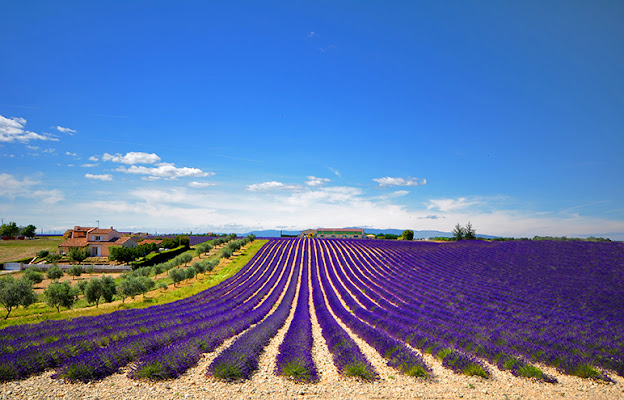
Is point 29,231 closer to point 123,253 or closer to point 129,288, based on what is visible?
point 123,253

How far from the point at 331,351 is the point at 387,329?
3729 mm

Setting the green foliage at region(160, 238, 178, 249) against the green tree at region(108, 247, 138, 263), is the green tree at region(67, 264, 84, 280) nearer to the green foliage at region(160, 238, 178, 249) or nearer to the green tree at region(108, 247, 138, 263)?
the green tree at region(108, 247, 138, 263)

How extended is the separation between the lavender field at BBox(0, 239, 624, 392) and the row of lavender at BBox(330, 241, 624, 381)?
→ 5 centimetres

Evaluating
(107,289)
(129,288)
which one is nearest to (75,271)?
(107,289)

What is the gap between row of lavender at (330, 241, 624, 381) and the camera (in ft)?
27.1

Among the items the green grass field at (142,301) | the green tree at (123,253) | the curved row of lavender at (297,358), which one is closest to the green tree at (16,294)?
the green grass field at (142,301)

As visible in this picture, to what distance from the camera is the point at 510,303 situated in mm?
16281

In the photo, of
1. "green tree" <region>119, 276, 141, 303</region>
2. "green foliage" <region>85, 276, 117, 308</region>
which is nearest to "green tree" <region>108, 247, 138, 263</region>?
"green foliage" <region>85, 276, 117, 308</region>

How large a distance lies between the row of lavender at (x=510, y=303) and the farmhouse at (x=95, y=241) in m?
52.0

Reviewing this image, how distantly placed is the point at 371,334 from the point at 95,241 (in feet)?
254

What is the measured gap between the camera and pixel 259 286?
24062 millimetres

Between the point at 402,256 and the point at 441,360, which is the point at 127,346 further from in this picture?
the point at 402,256

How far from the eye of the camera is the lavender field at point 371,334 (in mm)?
6484

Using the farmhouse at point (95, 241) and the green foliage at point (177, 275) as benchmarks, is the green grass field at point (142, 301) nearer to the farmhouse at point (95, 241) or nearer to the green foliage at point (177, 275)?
the green foliage at point (177, 275)
